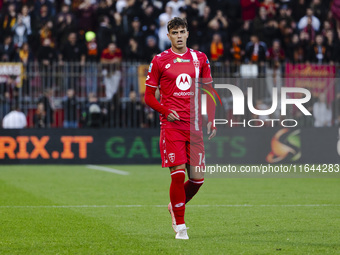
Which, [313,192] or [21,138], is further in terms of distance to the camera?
[21,138]

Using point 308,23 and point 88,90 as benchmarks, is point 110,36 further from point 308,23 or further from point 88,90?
point 308,23

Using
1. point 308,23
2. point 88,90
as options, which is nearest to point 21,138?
point 88,90

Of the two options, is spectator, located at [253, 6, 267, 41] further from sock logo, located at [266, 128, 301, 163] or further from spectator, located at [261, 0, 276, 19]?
sock logo, located at [266, 128, 301, 163]

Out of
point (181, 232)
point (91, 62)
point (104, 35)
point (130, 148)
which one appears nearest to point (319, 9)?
point (104, 35)

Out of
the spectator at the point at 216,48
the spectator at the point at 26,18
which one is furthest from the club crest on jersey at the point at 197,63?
the spectator at the point at 26,18

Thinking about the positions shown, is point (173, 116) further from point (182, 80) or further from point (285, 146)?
point (285, 146)

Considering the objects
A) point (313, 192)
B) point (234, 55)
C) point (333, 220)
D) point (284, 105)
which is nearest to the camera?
point (333, 220)

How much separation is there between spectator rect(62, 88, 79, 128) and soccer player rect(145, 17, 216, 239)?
37.7ft

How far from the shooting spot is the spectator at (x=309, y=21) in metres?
22.0

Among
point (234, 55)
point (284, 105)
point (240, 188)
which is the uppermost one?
point (234, 55)

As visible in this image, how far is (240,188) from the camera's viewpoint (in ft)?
46.4

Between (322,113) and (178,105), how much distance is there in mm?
12165

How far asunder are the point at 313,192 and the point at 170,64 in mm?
6176

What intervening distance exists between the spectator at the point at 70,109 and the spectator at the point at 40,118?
533mm
